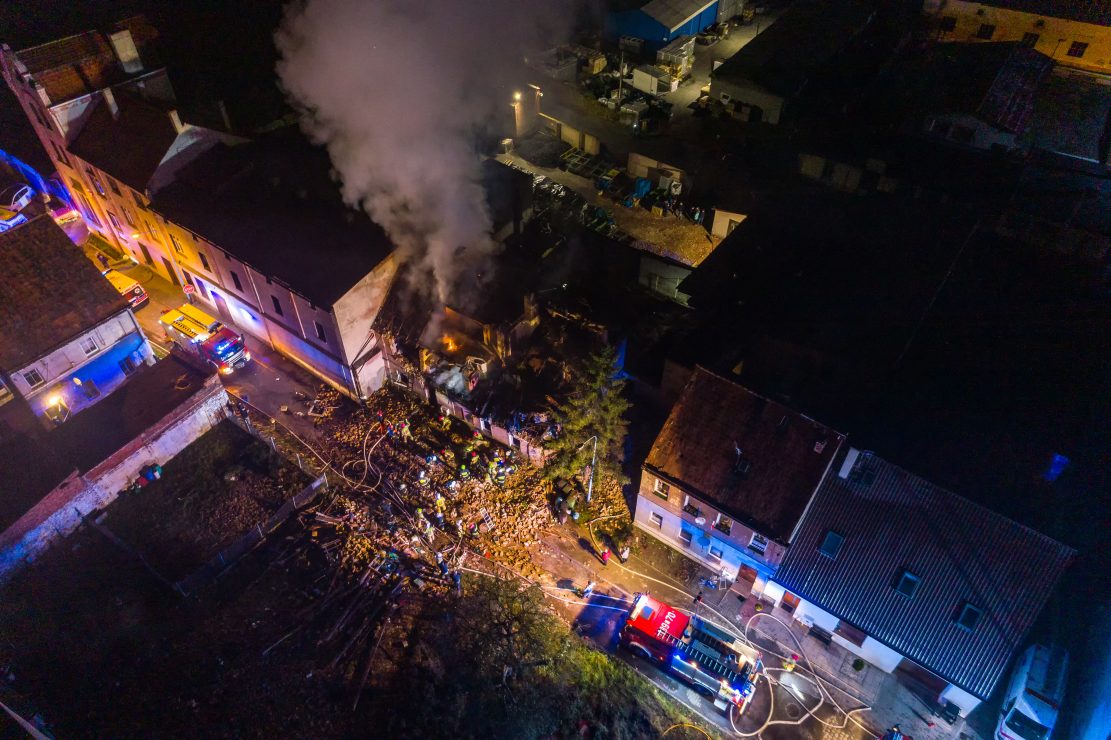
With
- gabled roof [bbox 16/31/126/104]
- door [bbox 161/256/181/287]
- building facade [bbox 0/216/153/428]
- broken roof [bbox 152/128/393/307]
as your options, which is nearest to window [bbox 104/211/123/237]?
door [bbox 161/256/181/287]

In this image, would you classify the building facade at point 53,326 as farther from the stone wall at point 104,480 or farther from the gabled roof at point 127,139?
the stone wall at point 104,480

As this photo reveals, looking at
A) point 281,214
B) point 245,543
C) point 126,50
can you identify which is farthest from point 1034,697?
point 126,50

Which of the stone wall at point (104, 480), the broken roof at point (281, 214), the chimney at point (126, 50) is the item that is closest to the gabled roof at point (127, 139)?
the broken roof at point (281, 214)

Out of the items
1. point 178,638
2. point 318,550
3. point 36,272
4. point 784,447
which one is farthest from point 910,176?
point 36,272

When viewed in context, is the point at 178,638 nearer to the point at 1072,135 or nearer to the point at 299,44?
the point at 299,44

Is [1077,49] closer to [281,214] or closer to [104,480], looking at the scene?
[281,214]
